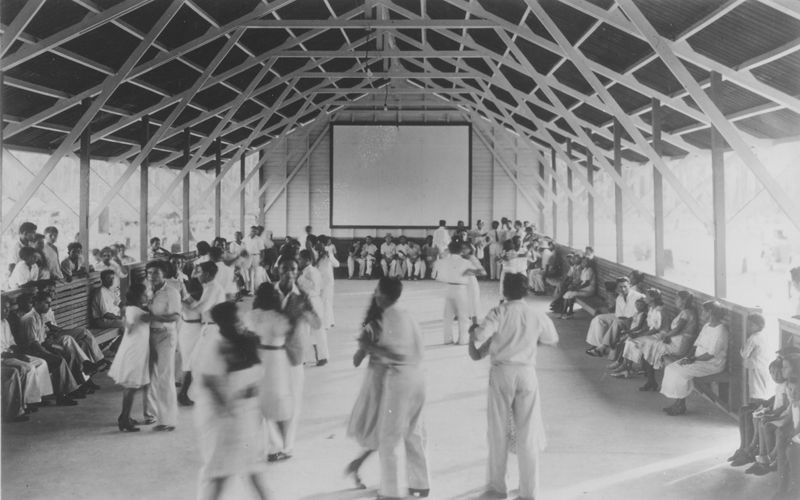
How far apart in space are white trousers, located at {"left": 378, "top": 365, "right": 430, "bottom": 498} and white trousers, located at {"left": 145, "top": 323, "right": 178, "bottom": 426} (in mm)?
2294

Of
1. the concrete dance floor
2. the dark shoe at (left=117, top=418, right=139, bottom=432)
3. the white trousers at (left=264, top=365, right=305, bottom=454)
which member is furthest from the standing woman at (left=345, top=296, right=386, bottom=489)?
the dark shoe at (left=117, top=418, right=139, bottom=432)

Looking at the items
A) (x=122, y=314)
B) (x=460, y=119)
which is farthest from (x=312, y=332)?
(x=460, y=119)

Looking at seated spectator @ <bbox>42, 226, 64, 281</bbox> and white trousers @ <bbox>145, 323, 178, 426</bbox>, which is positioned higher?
seated spectator @ <bbox>42, 226, 64, 281</bbox>

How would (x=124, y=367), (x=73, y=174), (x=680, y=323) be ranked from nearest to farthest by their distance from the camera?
(x=124, y=367) → (x=680, y=323) → (x=73, y=174)

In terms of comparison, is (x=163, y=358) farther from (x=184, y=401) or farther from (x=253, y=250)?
(x=253, y=250)

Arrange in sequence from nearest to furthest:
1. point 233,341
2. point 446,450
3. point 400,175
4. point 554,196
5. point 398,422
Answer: point 233,341 → point 398,422 → point 446,450 → point 554,196 → point 400,175

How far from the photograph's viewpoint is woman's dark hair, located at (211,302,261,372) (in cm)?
376

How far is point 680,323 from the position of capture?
679 cm

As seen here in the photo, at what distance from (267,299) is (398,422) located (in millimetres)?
1365

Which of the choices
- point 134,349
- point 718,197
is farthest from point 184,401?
point 718,197

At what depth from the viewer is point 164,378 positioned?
568 centimetres

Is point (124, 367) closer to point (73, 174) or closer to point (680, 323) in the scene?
point (680, 323)

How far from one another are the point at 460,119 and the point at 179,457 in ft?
54.9

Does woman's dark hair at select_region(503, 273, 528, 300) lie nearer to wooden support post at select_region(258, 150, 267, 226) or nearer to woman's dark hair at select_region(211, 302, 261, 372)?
woman's dark hair at select_region(211, 302, 261, 372)
